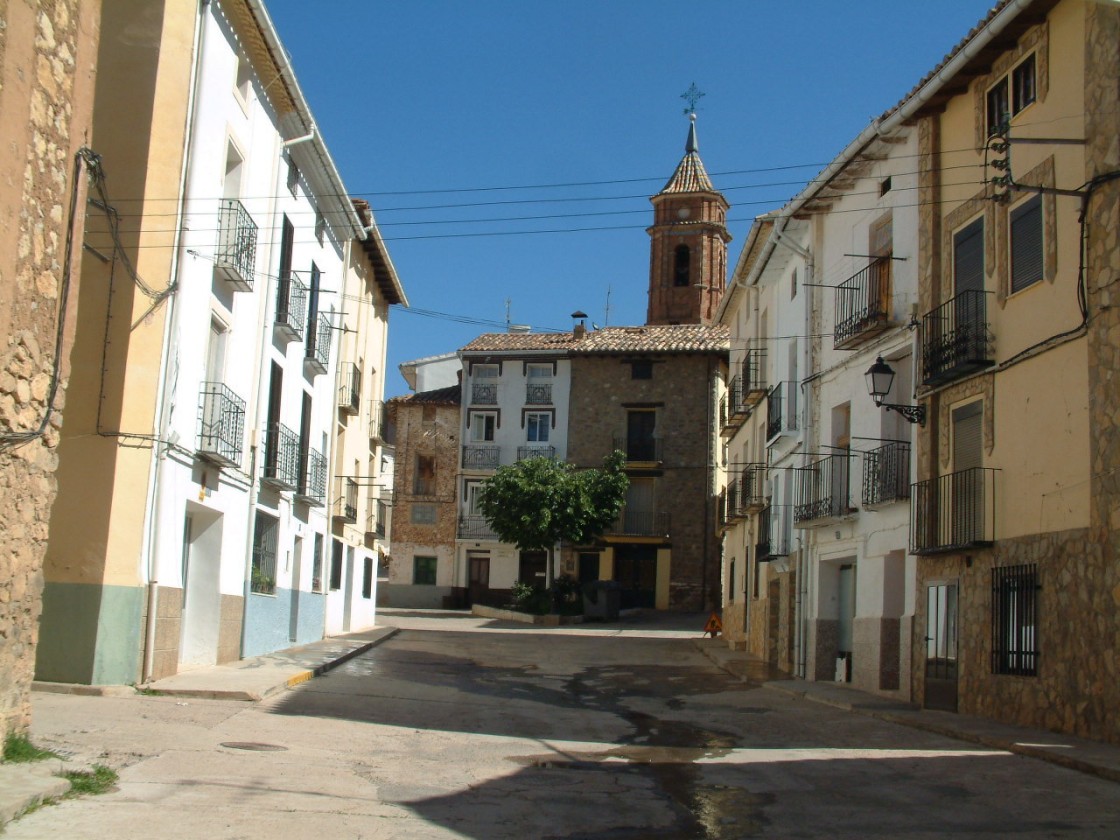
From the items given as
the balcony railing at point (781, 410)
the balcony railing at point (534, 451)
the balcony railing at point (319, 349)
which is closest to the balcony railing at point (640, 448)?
the balcony railing at point (534, 451)

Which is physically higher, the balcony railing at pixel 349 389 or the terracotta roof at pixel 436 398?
the terracotta roof at pixel 436 398

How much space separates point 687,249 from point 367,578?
119ft

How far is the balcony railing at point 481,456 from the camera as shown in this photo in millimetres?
53031

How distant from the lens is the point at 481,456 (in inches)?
2095

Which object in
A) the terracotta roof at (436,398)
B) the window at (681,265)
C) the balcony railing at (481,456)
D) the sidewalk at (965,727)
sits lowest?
the sidewalk at (965,727)

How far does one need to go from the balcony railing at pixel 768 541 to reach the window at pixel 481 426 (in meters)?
26.0

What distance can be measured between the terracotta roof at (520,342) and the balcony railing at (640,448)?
476 cm

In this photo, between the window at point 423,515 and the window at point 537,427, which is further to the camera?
the window at point 423,515

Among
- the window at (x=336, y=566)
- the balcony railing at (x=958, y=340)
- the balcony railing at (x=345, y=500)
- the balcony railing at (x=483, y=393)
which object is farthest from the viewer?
the balcony railing at (x=483, y=393)

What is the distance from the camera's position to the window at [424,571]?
176ft

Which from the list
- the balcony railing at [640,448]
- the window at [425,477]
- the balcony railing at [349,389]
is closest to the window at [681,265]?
the balcony railing at [640,448]

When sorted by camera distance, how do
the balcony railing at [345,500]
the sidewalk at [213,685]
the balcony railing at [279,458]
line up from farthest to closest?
the balcony railing at [345,500], the balcony railing at [279,458], the sidewalk at [213,685]

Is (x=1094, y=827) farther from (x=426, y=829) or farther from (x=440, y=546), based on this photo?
(x=440, y=546)

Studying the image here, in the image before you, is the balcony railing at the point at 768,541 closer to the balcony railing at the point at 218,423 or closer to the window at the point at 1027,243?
the window at the point at 1027,243
